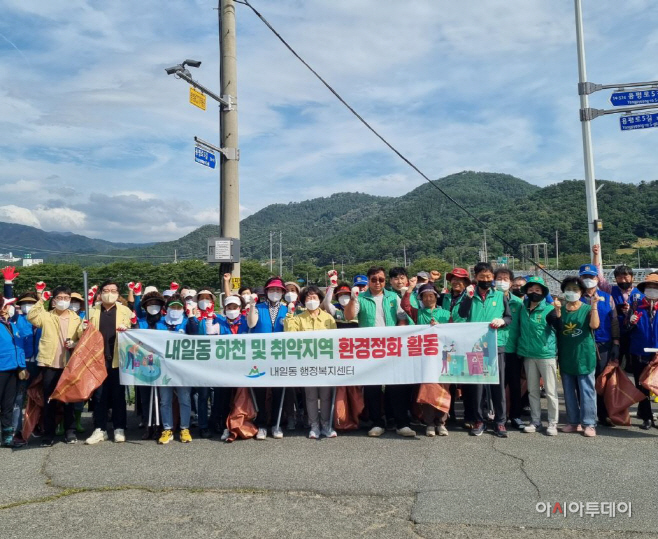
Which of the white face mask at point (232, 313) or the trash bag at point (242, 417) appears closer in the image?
the trash bag at point (242, 417)

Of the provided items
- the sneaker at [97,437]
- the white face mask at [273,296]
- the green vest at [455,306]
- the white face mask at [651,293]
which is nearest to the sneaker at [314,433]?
the white face mask at [273,296]

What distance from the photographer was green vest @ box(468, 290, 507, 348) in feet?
20.1

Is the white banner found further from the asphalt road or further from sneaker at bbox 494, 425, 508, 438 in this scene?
the asphalt road

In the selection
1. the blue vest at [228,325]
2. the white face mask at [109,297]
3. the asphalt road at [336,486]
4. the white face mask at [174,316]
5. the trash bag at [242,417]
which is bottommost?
the asphalt road at [336,486]

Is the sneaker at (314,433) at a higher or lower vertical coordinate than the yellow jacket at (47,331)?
lower

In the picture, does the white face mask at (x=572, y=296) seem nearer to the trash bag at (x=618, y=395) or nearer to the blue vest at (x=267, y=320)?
the trash bag at (x=618, y=395)

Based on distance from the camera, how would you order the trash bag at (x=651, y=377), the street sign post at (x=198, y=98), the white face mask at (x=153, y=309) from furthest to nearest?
the street sign post at (x=198, y=98)
the white face mask at (x=153, y=309)
the trash bag at (x=651, y=377)

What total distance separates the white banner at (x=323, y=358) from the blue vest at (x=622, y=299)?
5.56 feet

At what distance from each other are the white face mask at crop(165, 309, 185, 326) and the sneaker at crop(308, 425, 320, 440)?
213cm

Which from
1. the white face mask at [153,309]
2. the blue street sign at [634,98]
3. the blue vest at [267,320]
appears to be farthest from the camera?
the blue street sign at [634,98]

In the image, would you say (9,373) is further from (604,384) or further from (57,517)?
(604,384)

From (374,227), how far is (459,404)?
13963cm

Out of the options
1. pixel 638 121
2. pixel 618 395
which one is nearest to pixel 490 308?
pixel 618 395

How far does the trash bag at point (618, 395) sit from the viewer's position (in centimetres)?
596
